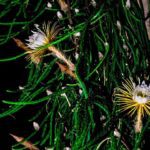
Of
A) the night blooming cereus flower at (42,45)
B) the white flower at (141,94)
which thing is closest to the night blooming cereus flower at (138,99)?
the white flower at (141,94)

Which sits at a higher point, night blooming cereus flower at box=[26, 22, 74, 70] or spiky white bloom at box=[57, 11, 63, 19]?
spiky white bloom at box=[57, 11, 63, 19]

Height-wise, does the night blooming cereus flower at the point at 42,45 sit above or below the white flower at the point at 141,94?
above

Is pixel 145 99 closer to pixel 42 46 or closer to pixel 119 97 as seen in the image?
pixel 119 97

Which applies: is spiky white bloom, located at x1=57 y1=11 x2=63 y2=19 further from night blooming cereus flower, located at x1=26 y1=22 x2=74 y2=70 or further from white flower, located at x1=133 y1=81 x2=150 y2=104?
white flower, located at x1=133 y1=81 x2=150 y2=104

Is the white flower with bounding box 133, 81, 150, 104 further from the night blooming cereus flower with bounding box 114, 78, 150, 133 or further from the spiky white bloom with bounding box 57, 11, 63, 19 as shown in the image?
the spiky white bloom with bounding box 57, 11, 63, 19

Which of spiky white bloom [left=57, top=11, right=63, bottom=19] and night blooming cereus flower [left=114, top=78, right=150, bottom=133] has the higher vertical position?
spiky white bloom [left=57, top=11, right=63, bottom=19]

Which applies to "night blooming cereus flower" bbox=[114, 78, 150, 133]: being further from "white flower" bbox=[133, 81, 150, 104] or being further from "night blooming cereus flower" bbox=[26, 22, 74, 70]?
"night blooming cereus flower" bbox=[26, 22, 74, 70]

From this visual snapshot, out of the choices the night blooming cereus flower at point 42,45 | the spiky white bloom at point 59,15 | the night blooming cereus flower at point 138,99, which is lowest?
the night blooming cereus flower at point 138,99

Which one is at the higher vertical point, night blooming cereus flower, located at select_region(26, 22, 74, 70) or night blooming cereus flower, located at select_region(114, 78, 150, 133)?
night blooming cereus flower, located at select_region(26, 22, 74, 70)

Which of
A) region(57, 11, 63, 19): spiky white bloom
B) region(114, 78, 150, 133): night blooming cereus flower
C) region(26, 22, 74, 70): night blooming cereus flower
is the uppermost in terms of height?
region(57, 11, 63, 19): spiky white bloom

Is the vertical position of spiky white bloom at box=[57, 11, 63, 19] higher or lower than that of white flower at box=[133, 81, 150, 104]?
higher

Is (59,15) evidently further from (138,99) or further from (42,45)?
(138,99)

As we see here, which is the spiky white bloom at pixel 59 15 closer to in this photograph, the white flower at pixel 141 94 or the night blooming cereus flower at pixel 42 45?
the night blooming cereus flower at pixel 42 45

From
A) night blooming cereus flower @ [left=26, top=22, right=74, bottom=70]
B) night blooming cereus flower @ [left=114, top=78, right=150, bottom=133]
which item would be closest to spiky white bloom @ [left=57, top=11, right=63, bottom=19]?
night blooming cereus flower @ [left=26, top=22, right=74, bottom=70]
